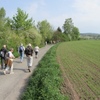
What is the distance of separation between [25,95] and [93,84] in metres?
3.80

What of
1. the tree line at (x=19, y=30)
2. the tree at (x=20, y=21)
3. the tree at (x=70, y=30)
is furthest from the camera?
the tree at (x=70, y=30)

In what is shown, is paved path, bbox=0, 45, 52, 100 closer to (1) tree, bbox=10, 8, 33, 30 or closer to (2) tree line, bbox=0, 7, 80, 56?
(2) tree line, bbox=0, 7, 80, 56

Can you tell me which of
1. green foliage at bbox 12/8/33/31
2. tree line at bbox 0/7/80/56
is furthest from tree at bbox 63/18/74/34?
green foliage at bbox 12/8/33/31

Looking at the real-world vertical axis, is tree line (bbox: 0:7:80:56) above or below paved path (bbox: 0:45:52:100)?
above

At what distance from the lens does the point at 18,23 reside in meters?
49.6

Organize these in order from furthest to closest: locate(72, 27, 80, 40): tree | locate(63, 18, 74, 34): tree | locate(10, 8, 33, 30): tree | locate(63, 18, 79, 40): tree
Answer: locate(72, 27, 80, 40): tree, locate(63, 18, 74, 34): tree, locate(63, 18, 79, 40): tree, locate(10, 8, 33, 30): tree

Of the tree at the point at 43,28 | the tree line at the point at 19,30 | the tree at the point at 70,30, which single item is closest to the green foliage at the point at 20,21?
the tree line at the point at 19,30

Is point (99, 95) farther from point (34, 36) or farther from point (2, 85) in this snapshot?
point (34, 36)

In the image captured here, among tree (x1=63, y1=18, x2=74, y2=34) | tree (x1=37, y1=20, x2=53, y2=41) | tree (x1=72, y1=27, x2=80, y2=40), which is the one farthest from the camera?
tree (x1=72, y1=27, x2=80, y2=40)

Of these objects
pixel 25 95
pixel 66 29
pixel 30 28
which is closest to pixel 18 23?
pixel 30 28

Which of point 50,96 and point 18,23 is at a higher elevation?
point 18,23

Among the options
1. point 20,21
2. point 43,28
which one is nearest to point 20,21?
point 20,21

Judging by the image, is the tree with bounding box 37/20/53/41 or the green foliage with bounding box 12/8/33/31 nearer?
the green foliage with bounding box 12/8/33/31

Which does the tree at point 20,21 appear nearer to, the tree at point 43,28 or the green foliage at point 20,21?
the green foliage at point 20,21
